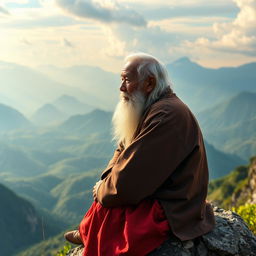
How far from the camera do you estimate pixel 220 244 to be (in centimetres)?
573

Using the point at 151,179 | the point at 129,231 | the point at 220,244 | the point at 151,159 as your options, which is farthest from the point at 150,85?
the point at 220,244

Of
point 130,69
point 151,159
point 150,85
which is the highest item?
Answer: point 130,69

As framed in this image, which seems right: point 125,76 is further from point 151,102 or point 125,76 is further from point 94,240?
point 94,240

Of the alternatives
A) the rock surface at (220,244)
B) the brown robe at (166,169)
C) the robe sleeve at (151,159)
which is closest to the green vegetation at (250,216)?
the rock surface at (220,244)

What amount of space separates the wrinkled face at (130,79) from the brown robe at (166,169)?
18.3 inches

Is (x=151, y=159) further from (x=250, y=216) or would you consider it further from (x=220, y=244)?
(x=250, y=216)

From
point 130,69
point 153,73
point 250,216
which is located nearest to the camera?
point 153,73

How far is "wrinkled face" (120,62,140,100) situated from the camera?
18.8 feet

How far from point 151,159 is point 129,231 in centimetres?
101

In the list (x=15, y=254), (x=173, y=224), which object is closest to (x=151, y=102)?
(x=173, y=224)

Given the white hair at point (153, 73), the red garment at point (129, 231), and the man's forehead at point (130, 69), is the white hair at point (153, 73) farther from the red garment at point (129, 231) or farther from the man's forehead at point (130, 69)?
the red garment at point (129, 231)

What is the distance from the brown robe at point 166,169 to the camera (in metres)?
5.09

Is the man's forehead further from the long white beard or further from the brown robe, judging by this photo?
the brown robe

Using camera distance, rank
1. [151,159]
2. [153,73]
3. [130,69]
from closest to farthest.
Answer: [151,159] < [153,73] < [130,69]
